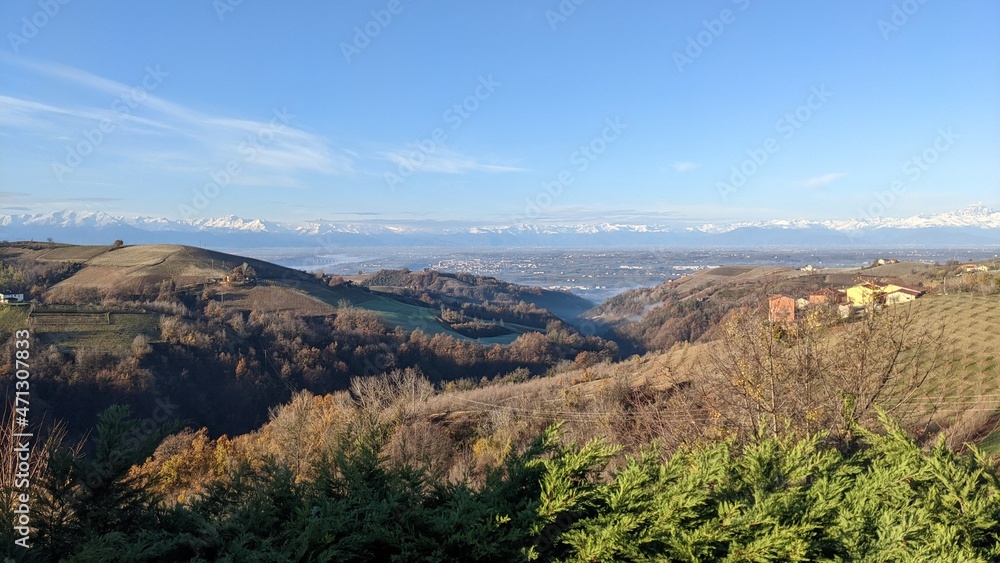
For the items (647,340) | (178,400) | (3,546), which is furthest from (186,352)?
(647,340)

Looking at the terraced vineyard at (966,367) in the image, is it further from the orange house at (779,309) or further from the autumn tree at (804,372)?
the orange house at (779,309)

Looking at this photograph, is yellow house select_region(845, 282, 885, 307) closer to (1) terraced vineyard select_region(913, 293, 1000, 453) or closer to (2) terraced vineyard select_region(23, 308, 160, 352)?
(1) terraced vineyard select_region(913, 293, 1000, 453)

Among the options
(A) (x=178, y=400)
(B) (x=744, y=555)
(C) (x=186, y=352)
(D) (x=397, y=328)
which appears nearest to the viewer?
(B) (x=744, y=555)

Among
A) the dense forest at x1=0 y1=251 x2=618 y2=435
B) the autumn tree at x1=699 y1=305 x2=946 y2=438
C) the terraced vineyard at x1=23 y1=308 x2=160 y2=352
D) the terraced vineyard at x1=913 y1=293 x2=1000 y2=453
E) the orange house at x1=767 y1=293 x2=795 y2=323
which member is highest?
the orange house at x1=767 y1=293 x2=795 y2=323

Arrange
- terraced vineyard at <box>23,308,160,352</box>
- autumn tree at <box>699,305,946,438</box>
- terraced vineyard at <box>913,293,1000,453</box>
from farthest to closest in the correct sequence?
terraced vineyard at <box>23,308,160,352</box>, terraced vineyard at <box>913,293,1000,453</box>, autumn tree at <box>699,305,946,438</box>

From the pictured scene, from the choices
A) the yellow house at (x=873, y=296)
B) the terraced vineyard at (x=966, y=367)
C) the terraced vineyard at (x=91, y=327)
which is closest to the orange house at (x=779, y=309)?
the yellow house at (x=873, y=296)

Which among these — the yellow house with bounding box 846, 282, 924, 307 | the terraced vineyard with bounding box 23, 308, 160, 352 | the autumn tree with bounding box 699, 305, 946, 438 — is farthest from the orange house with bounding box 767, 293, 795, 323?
the terraced vineyard with bounding box 23, 308, 160, 352

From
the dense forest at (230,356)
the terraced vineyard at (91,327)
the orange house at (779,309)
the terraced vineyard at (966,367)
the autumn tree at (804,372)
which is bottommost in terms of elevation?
the dense forest at (230,356)

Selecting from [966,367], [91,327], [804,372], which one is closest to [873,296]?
[804,372]

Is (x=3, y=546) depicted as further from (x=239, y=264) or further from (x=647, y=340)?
(x=239, y=264)

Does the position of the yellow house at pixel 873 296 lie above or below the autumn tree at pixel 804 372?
above

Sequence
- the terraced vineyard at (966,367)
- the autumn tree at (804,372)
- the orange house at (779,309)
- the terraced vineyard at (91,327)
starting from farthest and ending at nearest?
1. the terraced vineyard at (91,327)
2. the terraced vineyard at (966,367)
3. the orange house at (779,309)
4. the autumn tree at (804,372)
